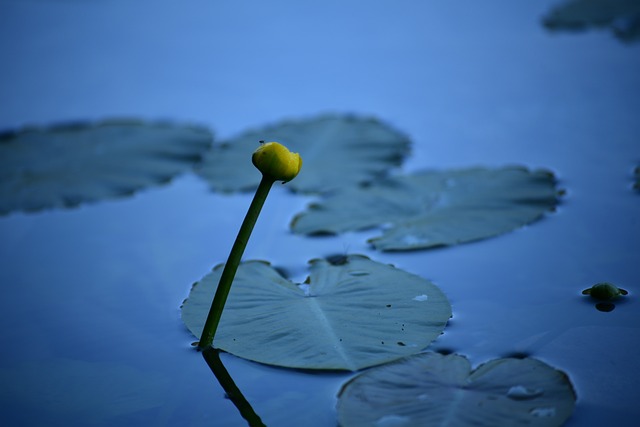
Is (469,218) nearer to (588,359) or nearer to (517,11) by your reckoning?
(588,359)

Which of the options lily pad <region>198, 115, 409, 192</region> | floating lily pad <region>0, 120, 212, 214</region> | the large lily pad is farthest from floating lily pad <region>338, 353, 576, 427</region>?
floating lily pad <region>0, 120, 212, 214</region>

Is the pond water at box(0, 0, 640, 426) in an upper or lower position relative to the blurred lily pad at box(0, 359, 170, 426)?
upper

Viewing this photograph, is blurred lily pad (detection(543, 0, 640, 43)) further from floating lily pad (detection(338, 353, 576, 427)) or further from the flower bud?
floating lily pad (detection(338, 353, 576, 427))

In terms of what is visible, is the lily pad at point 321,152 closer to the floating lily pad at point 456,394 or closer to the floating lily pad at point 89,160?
the floating lily pad at point 89,160

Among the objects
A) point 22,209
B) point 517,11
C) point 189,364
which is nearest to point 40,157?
point 22,209

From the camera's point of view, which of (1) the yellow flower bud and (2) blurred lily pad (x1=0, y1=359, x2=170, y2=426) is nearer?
(1) the yellow flower bud

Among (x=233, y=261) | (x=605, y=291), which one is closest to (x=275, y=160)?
(x=233, y=261)

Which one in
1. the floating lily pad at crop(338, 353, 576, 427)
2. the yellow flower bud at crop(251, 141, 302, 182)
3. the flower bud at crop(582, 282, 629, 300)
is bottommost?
the floating lily pad at crop(338, 353, 576, 427)
